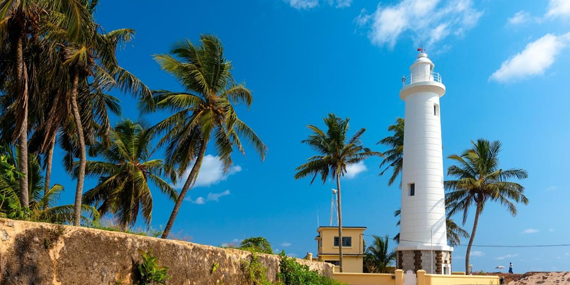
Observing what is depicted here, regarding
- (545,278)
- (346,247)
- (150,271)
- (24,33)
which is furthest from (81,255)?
(346,247)

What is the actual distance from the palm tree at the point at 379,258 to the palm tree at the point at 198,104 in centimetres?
2188

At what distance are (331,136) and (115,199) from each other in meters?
15.3

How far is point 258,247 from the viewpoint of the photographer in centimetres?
1389

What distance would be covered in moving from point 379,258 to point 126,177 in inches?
830

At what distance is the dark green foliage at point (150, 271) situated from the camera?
6.68 meters

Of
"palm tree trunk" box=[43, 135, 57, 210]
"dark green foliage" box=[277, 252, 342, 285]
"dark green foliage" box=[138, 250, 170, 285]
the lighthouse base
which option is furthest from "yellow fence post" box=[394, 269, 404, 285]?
"dark green foliage" box=[138, 250, 170, 285]

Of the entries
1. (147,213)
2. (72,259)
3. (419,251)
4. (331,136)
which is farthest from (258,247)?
(331,136)

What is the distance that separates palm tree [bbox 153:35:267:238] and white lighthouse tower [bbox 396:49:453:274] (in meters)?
15.6

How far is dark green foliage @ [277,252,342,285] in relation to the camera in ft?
43.4

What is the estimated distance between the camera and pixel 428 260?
98.9 ft

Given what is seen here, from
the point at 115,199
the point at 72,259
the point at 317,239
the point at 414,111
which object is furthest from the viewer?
the point at 317,239

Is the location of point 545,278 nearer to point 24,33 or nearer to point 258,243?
point 258,243

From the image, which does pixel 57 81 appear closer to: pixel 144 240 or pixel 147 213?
pixel 144 240

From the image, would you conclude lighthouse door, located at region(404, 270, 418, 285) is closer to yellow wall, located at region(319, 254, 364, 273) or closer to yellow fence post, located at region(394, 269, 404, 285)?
yellow fence post, located at region(394, 269, 404, 285)
